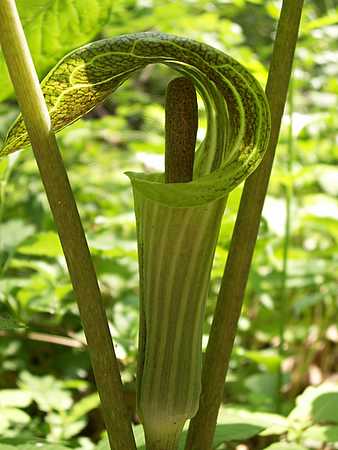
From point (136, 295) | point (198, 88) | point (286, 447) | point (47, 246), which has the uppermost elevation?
point (136, 295)

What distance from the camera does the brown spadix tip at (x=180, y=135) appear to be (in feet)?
2.69

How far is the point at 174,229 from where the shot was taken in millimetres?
803

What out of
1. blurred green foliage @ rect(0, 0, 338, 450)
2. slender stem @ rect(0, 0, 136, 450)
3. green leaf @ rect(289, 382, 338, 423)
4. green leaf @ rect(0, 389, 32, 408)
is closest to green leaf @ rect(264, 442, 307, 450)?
blurred green foliage @ rect(0, 0, 338, 450)

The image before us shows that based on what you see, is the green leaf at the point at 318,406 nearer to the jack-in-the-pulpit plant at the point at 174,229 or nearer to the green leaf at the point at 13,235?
the jack-in-the-pulpit plant at the point at 174,229

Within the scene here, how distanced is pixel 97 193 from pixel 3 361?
27.1 inches

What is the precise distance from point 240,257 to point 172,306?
0.11m

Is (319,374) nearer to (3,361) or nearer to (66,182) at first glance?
(3,361)

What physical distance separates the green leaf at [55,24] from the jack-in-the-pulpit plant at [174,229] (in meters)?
0.18

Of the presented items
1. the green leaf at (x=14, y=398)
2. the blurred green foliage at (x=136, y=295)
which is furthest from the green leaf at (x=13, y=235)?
the green leaf at (x=14, y=398)

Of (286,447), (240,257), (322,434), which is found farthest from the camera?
(322,434)

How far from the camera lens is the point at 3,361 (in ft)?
6.65

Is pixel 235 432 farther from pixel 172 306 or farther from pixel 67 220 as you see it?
pixel 67 220

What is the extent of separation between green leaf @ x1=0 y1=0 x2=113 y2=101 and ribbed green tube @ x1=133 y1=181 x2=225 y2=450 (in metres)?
0.26

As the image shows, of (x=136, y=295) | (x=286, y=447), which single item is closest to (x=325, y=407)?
(x=286, y=447)
